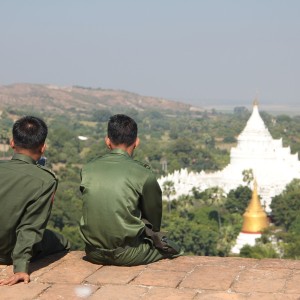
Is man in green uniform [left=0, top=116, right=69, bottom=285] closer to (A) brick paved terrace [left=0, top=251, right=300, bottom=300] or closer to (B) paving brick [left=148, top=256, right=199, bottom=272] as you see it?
(A) brick paved terrace [left=0, top=251, right=300, bottom=300]

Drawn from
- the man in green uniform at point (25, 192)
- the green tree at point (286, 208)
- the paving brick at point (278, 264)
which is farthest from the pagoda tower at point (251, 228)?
the man in green uniform at point (25, 192)

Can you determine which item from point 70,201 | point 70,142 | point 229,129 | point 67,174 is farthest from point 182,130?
point 70,201

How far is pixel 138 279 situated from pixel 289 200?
4870 centimetres

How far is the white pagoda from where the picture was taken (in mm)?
61625

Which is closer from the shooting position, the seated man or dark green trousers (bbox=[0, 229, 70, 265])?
the seated man

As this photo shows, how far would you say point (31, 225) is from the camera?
8031mm

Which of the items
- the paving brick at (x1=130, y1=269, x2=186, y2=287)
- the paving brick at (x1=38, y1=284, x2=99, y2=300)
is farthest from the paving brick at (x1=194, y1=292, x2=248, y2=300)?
the paving brick at (x1=38, y1=284, x2=99, y2=300)

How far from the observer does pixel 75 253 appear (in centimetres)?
912

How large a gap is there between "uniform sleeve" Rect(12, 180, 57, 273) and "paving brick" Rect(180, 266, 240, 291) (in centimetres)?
136

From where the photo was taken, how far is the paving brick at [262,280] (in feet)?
24.8

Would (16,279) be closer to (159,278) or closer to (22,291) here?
(22,291)

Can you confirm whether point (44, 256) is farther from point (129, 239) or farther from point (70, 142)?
point (70, 142)

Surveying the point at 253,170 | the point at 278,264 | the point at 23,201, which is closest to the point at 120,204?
the point at 23,201

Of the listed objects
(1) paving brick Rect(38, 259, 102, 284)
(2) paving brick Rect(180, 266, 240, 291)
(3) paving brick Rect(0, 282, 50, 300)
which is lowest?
(3) paving brick Rect(0, 282, 50, 300)
